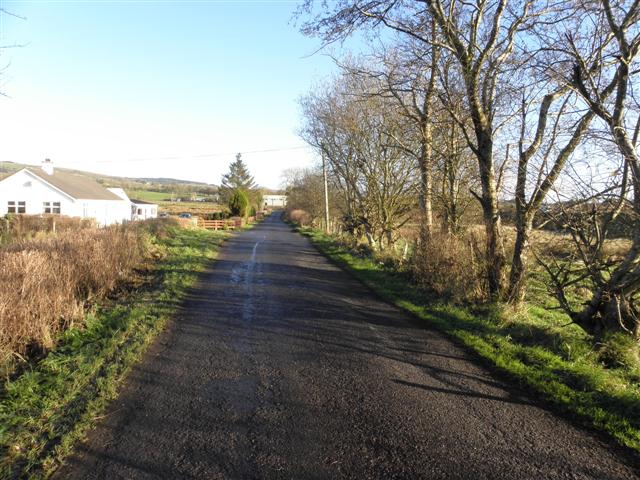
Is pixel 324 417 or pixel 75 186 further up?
pixel 75 186

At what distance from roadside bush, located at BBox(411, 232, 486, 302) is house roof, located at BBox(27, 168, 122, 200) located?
43.8 meters

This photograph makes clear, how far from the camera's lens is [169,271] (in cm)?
1297

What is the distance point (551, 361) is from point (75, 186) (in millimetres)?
53775

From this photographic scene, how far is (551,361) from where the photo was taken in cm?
579

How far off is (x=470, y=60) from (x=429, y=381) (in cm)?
662

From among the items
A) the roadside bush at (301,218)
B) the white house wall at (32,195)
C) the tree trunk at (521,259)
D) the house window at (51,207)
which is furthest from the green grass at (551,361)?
the house window at (51,207)

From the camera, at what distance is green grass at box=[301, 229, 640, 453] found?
14.6ft

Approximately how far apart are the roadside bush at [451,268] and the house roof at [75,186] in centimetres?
4383

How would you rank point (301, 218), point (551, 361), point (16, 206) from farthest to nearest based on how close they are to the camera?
1. point (301, 218)
2. point (16, 206)
3. point (551, 361)

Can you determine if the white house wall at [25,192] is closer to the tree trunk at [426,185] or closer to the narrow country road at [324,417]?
the tree trunk at [426,185]

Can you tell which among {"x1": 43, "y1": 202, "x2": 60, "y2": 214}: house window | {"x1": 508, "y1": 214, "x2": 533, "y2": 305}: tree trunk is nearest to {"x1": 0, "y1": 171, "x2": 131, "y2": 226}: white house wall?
{"x1": 43, "y1": 202, "x2": 60, "y2": 214}: house window

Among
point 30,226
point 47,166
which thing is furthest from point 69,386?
point 47,166

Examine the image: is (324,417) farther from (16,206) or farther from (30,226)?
(16,206)

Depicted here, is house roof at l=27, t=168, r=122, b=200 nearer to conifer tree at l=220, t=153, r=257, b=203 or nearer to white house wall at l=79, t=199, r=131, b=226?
white house wall at l=79, t=199, r=131, b=226
